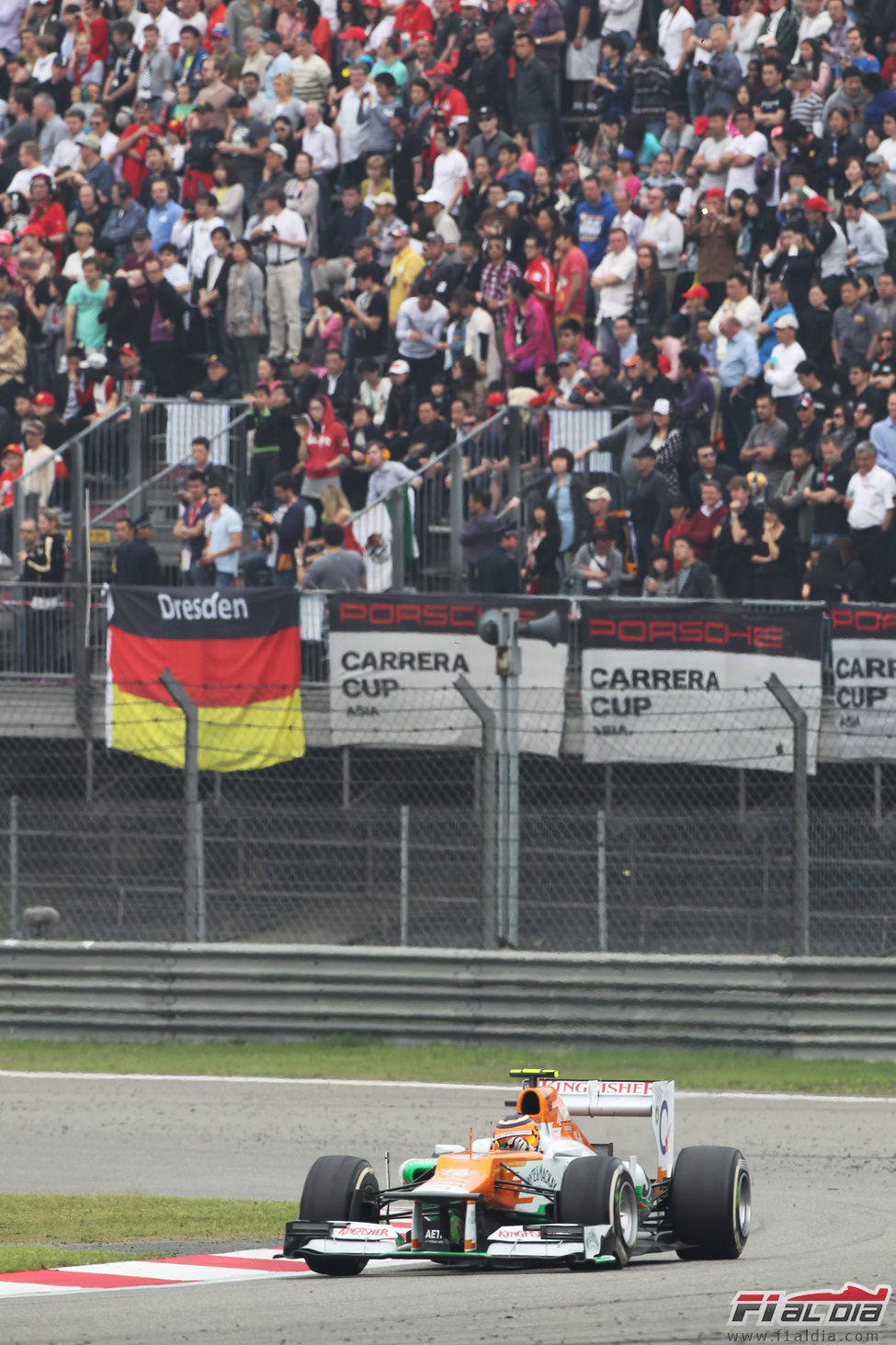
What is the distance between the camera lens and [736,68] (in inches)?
755

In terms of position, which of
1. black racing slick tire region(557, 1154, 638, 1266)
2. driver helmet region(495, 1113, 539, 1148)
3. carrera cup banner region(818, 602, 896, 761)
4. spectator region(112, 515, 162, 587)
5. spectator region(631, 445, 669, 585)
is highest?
spectator region(631, 445, 669, 585)

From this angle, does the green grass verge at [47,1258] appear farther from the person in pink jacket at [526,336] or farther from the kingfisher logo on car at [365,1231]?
the person in pink jacket at [526,336]

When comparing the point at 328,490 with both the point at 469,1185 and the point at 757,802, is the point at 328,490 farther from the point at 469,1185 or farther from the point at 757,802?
the point at 469,1185

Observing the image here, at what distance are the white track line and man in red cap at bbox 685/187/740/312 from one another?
8.12 meters

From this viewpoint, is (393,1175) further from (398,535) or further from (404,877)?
(398,535)

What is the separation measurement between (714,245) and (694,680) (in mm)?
6033

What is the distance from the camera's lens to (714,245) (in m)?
18.1

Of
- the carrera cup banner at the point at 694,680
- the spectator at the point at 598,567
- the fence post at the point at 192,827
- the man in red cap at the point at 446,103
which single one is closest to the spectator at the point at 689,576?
the spectator at the point at 598,567

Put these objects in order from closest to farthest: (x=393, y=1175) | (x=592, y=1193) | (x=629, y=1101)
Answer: (x=592, y=1193)
(x=629, y=1101)
(x=393, y=1175)

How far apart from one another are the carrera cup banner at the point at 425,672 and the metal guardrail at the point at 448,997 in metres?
1.43

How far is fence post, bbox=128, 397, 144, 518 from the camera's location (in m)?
19.5

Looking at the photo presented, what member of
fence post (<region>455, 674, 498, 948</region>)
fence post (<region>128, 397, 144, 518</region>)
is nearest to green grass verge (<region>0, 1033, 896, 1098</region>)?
fence post (<region>455, 674, 498, 948</region>)

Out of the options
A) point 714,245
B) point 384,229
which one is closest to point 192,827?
point 714,245

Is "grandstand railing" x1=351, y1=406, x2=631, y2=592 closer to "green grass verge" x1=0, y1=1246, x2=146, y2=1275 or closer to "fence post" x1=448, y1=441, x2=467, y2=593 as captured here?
"fence post" x1=448, y1=441, x2=467, y2=593
